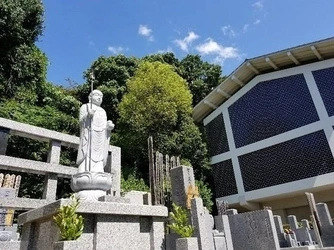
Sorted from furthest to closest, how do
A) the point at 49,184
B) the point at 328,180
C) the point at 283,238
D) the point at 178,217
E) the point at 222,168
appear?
1. the point at 222,168
2. the point at 328,180
3. the point at 283,238
4. the point at 49,184
5. the point at 178,217

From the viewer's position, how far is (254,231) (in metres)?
6.48

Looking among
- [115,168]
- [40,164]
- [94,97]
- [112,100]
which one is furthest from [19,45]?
[94,97]

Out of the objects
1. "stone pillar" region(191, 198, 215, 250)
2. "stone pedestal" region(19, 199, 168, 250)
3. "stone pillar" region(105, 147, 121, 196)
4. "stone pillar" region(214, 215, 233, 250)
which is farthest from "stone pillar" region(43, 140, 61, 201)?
"stone pillar" region(191, 198, 215, 250)

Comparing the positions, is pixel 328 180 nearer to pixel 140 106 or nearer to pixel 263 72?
pixel 263 72

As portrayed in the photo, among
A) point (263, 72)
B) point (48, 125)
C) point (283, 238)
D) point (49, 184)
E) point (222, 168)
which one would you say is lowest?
point (283, 238)

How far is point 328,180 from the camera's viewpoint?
1385 cm

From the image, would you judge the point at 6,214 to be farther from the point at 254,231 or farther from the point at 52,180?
the point at 254,231

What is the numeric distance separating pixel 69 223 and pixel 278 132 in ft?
49.1

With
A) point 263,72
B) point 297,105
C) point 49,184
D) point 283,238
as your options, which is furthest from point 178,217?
point 263,72

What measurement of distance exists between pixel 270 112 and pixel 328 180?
4954mm

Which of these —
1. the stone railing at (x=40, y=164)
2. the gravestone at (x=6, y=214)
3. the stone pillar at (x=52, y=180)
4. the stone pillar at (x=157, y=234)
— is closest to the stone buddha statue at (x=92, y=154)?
the stone pillar at (x=157, y=234)

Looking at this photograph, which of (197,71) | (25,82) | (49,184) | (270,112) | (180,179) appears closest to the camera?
(180,179)

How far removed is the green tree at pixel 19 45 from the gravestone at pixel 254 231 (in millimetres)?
12911

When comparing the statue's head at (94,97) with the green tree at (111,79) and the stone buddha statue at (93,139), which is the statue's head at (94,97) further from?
the green tree at (111,79)
